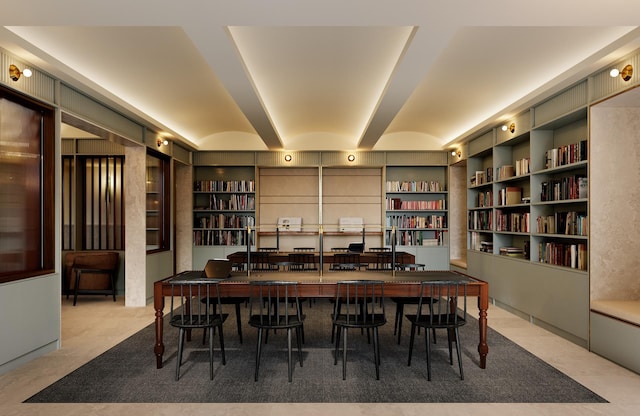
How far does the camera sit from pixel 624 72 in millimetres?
3918

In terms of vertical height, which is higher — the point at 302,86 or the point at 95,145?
the point at 302,86

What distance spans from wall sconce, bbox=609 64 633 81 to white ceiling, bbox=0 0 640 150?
16 cm

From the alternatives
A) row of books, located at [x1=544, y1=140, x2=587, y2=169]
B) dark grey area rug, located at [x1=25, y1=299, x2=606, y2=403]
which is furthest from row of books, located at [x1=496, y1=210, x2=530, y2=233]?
dark grey area rug, located at [x1=25, y1=299, x2=606, y2=403]

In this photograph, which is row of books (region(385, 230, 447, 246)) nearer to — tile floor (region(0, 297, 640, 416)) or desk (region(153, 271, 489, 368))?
tile floor (region(0, 297, 640, 416))

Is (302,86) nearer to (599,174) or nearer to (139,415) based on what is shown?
(599,174)

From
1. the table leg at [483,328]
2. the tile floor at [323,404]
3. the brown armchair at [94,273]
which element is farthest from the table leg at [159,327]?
the brown armchair at [94,273]

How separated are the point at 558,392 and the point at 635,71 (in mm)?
2843

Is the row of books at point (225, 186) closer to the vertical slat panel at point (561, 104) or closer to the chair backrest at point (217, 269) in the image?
the chair backrest at point (217, 269)

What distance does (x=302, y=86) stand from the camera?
19.4ft

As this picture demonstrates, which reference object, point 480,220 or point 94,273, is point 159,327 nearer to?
point 94,273

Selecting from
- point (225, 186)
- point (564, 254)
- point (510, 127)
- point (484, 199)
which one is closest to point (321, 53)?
point (510, 127)

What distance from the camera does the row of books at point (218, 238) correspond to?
9164mm

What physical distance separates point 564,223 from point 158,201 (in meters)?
6.32

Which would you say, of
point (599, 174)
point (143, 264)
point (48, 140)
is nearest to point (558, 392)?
point (599, 174)
